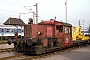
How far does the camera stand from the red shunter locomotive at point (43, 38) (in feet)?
35.6

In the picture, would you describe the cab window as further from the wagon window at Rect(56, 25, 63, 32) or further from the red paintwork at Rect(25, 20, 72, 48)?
the red paintwork at Rect(25, 20, 72, 48)

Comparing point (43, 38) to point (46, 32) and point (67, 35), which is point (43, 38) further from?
point (67, 35)

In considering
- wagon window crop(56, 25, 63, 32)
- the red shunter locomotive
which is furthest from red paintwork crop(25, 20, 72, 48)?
wagon window crop(56, 25, 63, 32)

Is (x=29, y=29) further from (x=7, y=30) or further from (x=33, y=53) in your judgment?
(x=7, y=30)

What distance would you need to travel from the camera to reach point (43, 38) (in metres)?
11.2

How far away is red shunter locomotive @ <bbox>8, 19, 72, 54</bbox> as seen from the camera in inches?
427

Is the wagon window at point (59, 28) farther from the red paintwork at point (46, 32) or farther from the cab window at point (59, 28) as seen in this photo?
the red paintwork at point (46, 32)

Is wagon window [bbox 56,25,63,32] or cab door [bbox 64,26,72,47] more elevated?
wagon window [bbox 56,25,63,32]

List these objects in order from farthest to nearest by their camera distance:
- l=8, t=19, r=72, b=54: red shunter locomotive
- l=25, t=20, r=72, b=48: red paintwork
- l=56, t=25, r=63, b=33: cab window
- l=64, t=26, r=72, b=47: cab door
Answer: l=64, t=26, r=72, b=47: cab door
l=56, t=25, r=63, b=33: cab window
l=25, t=20, r=72, b=48: red paintwork
l=8, t=19, r=72, b=54: red shunter locomotive

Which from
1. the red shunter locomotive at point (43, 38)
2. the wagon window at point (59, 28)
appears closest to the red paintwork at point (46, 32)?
the red shunter locomotive at point (43, 38)

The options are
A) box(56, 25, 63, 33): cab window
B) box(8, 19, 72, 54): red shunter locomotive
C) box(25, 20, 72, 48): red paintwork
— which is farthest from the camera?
box(56, 25, 63, 33): cab window

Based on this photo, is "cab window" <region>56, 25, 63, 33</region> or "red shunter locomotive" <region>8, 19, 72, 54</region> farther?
"cab window" <region>56, 25, 63, 33</region>

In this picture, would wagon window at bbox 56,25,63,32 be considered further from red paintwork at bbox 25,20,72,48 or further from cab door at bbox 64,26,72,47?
cab door at bbox 64,26,72,47

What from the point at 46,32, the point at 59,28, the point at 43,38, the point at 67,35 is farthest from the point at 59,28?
the point at 43,38
